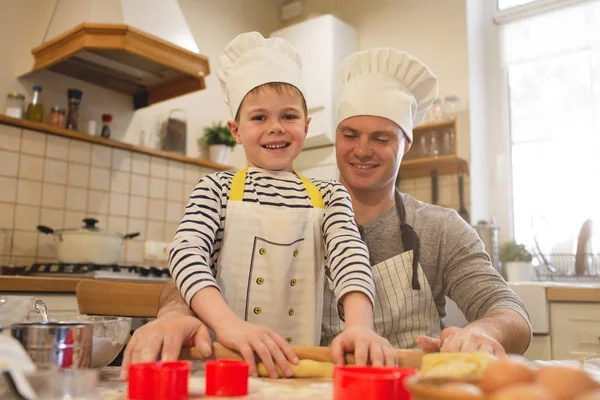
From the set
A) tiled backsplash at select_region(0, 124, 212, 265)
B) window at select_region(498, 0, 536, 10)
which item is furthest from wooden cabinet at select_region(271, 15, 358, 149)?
window at select_region(498, 0, 536, 10)

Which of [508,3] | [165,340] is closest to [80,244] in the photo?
[165,340]

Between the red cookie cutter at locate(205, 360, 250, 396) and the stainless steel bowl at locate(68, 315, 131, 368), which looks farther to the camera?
the stainless steel bowl at locate(68, 315, 131, 368)

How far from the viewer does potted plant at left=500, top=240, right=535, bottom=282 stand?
8.02 feet

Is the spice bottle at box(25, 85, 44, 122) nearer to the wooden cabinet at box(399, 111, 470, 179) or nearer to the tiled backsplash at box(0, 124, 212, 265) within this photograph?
the tiled backsplash at box(0, 124, 212, 265)

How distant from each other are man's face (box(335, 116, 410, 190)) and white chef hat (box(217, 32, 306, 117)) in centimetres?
30

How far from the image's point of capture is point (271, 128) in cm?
98

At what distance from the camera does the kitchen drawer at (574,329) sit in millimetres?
1810

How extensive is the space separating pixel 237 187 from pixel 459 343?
1.55 ft

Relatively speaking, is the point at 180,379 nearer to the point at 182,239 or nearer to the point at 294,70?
the point at 182,239

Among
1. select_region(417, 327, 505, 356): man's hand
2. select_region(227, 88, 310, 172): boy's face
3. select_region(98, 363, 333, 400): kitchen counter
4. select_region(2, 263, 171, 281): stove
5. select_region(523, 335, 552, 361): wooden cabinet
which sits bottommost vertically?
select_region(523, 335, 552, 361): wooden cabinet

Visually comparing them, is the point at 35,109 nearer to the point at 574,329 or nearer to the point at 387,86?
the point at 387,86

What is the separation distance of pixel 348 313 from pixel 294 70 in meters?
Answer: 0.53

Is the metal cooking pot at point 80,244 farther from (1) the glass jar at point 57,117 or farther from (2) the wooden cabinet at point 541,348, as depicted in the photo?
(2) the wooden cabinet at point 541,348

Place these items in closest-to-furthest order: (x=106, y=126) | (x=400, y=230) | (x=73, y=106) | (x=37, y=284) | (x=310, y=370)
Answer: (x=310, y=370) → (x=400, y=230) → (x=37, y=284) → (x=73, y=106) → (x=106, y=126)
